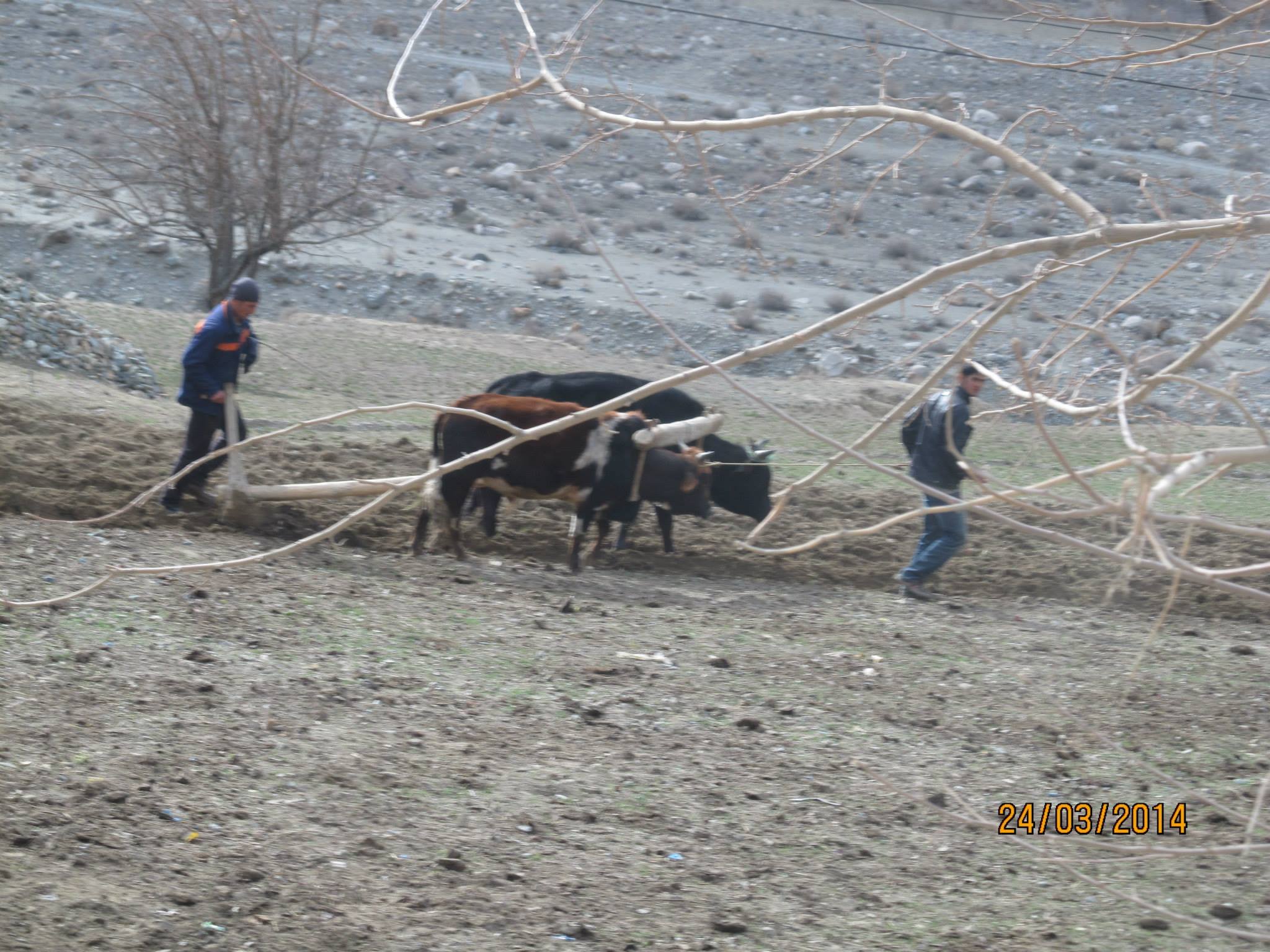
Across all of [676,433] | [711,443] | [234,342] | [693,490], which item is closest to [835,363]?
[711,443]

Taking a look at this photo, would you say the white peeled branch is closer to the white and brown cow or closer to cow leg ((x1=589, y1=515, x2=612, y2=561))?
the white and brown cow

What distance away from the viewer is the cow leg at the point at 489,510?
10883mm

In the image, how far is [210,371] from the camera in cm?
993

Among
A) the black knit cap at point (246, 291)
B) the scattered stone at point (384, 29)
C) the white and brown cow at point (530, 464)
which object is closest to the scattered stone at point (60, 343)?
the black knit cap at point (246, 291)

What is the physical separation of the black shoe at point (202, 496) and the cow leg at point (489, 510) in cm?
217

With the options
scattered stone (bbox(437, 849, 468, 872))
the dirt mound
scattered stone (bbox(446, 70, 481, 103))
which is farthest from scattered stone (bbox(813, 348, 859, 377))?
scattered stone (bbox(437, 849, 468, 872))

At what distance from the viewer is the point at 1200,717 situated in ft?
26.7

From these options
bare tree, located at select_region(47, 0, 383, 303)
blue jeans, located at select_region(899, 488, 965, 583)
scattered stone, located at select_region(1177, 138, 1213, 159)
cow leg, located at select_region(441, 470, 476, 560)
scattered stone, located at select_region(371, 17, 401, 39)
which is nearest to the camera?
cow leg, located at select_region(441, 470, 476, 560)

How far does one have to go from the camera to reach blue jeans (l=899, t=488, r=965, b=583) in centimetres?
1042

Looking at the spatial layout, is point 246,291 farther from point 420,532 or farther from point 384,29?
point 384,29

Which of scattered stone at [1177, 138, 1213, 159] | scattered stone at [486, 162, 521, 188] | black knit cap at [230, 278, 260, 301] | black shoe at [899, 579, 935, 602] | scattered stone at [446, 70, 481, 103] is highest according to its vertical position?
scattered stone at [1177, 138, 1213, 159]

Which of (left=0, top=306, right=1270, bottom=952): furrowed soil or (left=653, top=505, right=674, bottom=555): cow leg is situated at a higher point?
(left=653, top=505, right=674, bottom=555): cow leg

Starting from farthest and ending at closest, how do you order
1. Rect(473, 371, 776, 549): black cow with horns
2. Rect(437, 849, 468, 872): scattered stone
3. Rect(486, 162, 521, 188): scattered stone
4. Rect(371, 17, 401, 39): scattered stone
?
Rect(371, 17, 401, 39): scattered stone, Rect(486, 162, 521, 188): scattered stone, Rect(473, 371, 776, 549): black cow with horns, Rect(437, 849, 468, 872): scattered stone
